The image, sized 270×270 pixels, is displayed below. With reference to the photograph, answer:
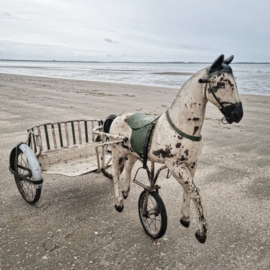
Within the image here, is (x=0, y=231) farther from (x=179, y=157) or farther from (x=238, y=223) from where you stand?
(x=238, y=223)

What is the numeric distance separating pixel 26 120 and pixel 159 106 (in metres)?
7.37

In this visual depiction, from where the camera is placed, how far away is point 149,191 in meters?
3.40

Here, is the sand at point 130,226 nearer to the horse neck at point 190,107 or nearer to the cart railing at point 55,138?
the cart railing at point 55,138

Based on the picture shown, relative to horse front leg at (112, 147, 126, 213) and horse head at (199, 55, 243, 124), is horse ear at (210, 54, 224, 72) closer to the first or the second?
horse head at (199, 55, 243, 124)

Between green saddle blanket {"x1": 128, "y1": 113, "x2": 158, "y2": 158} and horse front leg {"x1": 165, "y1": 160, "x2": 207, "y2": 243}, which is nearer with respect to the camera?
horse front leg {"x1": 165, "y1": 160, "x2": 207, "y2": 243}

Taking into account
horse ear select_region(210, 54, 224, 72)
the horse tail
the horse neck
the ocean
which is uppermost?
horse ear select_region(210, 54, 224, 72)

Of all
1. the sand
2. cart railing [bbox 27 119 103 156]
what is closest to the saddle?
cart railing [bbox 27 119 103 156]

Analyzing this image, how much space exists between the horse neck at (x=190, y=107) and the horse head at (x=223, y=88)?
0.11 meters

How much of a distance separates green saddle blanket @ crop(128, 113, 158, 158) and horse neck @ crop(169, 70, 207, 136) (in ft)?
1.49

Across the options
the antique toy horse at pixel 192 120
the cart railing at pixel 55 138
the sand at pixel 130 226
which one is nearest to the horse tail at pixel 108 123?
the cart railing at pixel 55 138

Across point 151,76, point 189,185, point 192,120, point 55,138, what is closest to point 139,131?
point 192,120

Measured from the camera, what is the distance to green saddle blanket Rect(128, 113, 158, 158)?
10.5 feet

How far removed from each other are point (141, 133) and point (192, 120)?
74 cm

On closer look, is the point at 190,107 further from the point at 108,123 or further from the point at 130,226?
the point at 130,226
